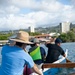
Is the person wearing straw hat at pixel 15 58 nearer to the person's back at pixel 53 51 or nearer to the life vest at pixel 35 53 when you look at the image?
the life vest at pixel 35 53

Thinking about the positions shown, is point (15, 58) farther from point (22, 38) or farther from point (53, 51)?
point (53, 51)

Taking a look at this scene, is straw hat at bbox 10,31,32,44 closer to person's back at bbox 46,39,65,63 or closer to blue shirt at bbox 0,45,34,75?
blue shirt at bbox 0,45,34,75

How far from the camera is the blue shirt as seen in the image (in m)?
5.60

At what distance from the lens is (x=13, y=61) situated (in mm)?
5605

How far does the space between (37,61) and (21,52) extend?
4.58 meters

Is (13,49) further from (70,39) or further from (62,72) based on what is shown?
(70,39)

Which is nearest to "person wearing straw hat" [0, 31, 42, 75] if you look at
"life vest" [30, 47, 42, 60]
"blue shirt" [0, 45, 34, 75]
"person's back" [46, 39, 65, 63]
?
"blue shirt" [0, 45, 34, 75]

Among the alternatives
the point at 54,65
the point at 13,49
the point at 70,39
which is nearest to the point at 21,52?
the point at 13,49

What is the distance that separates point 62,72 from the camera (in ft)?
43.6

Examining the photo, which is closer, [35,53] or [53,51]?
[35,53]

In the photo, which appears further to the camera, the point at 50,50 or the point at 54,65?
the point at 50,50

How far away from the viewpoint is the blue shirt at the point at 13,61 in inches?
220

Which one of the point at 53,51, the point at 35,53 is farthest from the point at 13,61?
the point at 53,51

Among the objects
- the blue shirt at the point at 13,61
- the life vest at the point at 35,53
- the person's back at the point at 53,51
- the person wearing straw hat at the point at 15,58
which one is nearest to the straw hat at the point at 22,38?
the person wearing straw hat at the point at 15,58
